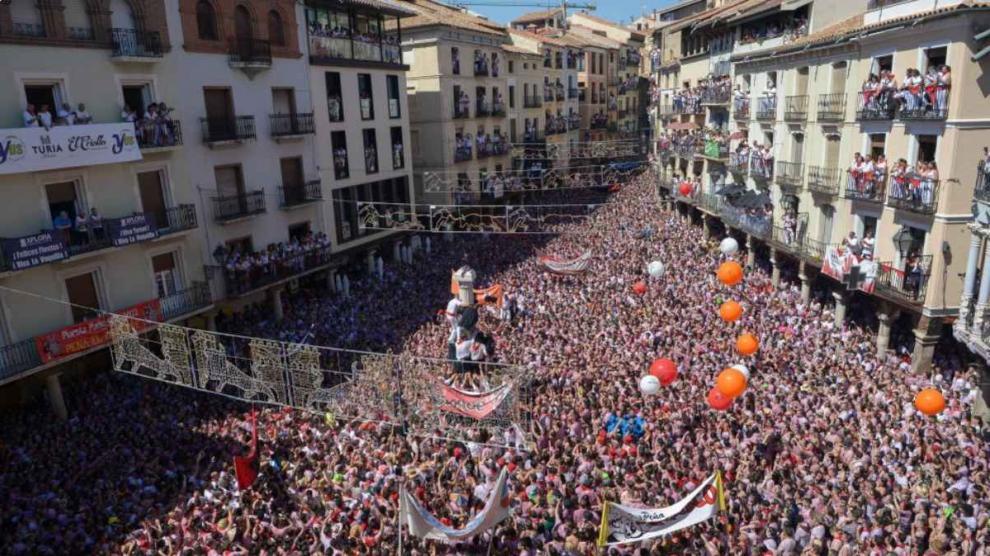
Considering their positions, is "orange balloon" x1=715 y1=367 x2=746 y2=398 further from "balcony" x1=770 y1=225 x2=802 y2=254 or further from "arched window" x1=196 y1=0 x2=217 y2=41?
"arched window" x1=196 y1=0 x2=217 y2=41

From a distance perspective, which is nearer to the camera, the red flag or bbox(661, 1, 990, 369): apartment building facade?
the red flag

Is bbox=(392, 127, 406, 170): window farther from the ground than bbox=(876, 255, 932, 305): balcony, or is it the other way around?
bbox=(392, 127, 406, 170): window

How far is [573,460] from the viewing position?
15414 mm

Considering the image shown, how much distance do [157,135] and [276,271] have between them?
6546mm

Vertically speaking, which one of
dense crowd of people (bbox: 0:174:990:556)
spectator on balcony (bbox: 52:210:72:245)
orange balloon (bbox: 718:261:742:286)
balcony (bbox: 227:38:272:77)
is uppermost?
balcony (bbox: 227:38:272:77)

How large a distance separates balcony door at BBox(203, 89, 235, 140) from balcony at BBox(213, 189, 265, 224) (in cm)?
216

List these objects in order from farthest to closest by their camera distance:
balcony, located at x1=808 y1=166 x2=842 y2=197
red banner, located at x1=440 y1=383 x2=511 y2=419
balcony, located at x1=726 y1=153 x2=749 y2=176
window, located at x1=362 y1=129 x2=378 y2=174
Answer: balcony, located at x1=726 y1=153 x2=749 y2=176
window, located at x1=362 y1=129 x2=378 y2=174
balcony, located at x1=808 y1=166 x2=842 y2=197
red banner, located at x1=440 y1=383 x2=511 y2=419

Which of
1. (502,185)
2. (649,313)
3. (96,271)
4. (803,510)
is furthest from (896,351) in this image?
(96,271)

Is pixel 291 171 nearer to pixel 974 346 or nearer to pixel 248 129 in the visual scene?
pixel 248 129

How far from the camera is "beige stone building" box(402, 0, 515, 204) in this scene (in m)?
38.7

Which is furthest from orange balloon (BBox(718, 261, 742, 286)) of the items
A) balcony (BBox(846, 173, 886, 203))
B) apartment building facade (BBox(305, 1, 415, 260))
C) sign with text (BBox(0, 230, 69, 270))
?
sign with text (BBox(0, 230, 69, 270))

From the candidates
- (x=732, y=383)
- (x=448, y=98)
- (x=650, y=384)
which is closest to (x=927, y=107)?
(x=732, y=383)

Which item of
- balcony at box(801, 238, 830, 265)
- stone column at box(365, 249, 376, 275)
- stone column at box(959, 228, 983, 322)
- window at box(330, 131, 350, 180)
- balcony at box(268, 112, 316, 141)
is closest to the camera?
stone column at box(959, 228, 983, 322)

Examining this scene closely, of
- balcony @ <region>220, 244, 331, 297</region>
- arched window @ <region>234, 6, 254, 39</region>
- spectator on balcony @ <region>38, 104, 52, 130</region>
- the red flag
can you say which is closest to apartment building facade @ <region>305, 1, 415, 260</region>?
balcony @ <region>220, 244, 331, 297</region>
